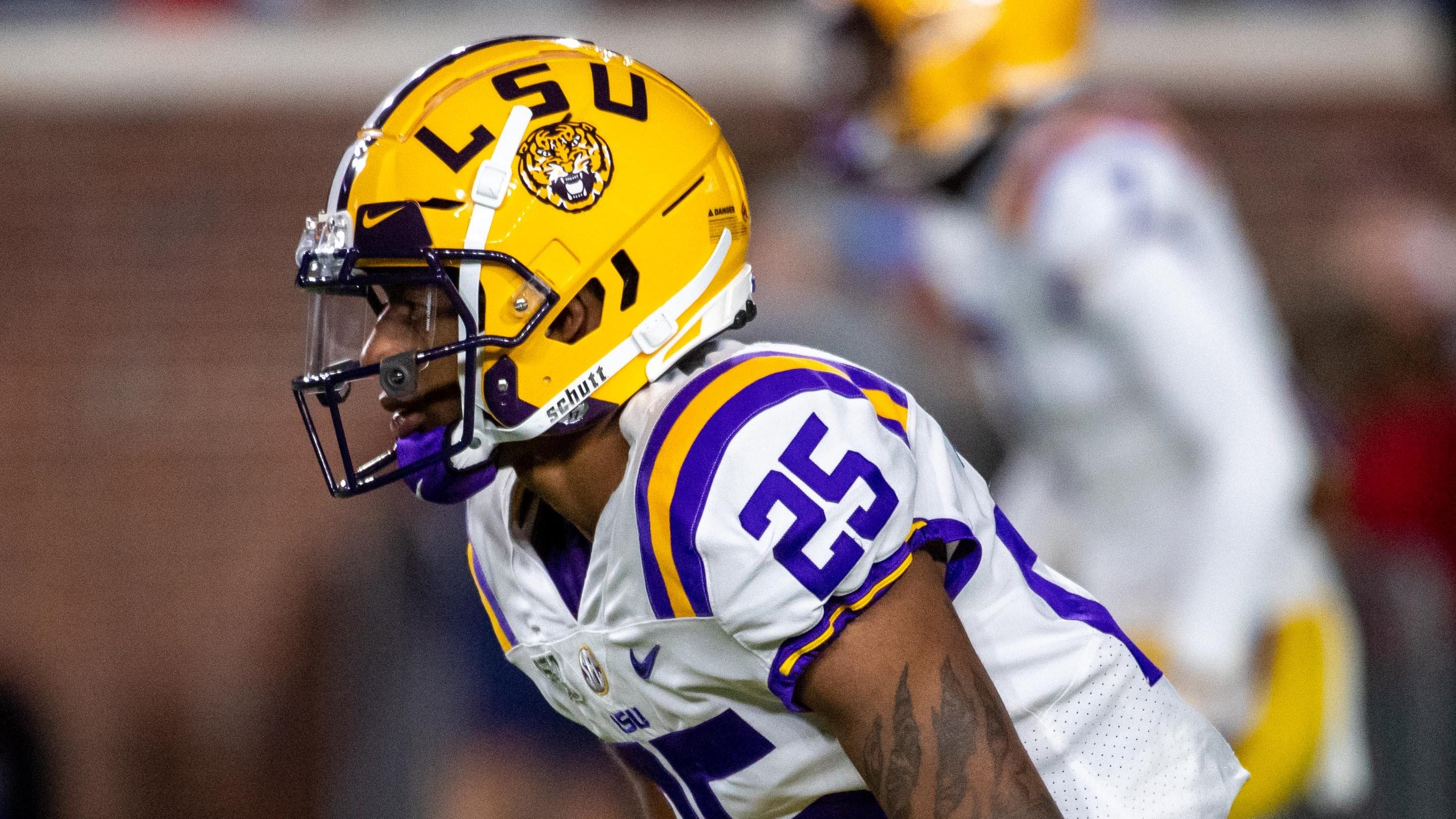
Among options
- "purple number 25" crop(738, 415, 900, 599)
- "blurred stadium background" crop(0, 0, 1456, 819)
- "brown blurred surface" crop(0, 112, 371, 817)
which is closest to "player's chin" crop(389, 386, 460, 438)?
"purple number 25" crop(738, 415, 900, 599)

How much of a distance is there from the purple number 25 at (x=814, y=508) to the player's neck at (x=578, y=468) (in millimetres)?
294

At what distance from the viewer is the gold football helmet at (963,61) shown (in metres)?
3.37

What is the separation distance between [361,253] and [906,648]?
2.32 feet

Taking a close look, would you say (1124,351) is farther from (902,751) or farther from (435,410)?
(902,751)

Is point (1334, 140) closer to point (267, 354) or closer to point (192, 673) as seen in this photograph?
point (267, 354)

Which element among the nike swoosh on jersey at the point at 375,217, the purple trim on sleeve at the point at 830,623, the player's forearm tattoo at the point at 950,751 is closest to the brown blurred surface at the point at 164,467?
the nike swoosh on jersey at the point at 375,217

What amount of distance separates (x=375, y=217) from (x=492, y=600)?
1.62 ft

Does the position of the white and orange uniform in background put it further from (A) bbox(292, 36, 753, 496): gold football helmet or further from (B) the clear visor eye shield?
(B) the clear visor eye shield

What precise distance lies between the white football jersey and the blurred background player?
3.87 feet

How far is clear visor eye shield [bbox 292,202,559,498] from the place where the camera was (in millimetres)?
1630

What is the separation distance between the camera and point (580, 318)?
1.66 meters

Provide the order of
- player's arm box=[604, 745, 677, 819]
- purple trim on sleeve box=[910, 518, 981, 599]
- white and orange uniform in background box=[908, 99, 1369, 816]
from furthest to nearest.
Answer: white and orange uniform in background box=[908, 99, 1369, 816] < player's arm box=[604, 745, 677, 819] < purple trim on sleeve box=[910, 518, 981, 599]

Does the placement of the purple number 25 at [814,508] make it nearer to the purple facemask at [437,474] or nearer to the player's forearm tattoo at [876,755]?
the player's forearm tattoo at [876,755]

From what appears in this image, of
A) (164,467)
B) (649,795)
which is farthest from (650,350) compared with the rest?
(164,467)
